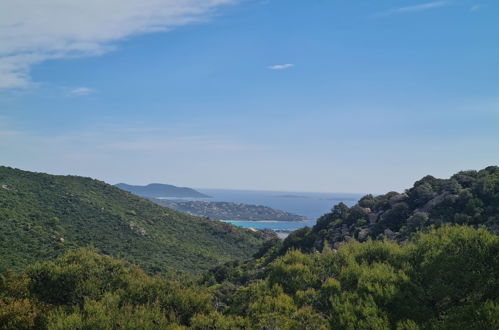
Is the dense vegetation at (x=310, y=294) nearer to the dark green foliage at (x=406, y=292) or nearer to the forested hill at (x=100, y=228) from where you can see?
the dark green foliage at (x=406, y=292)

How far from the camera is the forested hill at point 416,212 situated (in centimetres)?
4275

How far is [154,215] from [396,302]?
8843 centimetres

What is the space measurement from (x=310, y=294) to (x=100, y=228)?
65492mm

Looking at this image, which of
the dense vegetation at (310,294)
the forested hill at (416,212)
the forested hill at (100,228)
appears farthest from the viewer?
the forested hill at (100,228)

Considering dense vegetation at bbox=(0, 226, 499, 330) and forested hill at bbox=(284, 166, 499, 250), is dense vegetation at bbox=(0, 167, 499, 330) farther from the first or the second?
forested hill at bbox=(284, 166, 499, 250)

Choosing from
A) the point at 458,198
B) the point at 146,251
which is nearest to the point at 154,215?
the point at 146,251

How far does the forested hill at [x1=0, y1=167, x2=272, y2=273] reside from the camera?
61500 mm

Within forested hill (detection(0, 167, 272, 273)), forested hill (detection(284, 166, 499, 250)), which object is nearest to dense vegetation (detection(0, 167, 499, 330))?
forested hill (detection(284, 166, 499, 250))

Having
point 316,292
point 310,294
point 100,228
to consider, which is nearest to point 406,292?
point 316,292

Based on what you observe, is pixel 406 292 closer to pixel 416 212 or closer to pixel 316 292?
pixel 316 292

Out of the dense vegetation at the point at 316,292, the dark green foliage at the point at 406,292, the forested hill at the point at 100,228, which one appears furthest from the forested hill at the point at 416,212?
the forested hill at the point at 100,228

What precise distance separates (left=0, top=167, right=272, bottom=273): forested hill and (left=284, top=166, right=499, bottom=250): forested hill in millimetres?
30856

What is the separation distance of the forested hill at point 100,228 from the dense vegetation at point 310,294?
26166 millimetres

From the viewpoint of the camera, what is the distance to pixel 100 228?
7962cm
